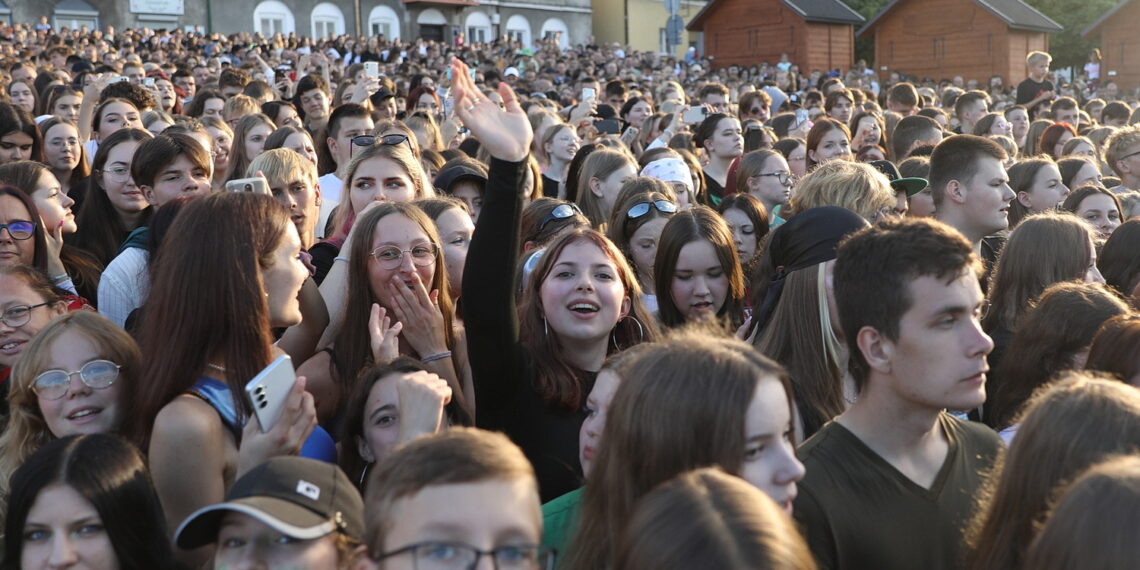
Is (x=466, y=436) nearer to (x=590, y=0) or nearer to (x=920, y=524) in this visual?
(x=920, y=524)

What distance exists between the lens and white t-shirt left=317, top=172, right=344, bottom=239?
708 centimetres

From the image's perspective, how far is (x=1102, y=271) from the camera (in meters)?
5.71

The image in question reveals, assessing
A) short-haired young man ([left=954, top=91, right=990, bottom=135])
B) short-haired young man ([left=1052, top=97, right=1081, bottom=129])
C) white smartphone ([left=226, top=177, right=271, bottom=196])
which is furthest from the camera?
short-haired young man ([left=954, top=91, right=990, bottom=135])

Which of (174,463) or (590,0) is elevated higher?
(590,0)

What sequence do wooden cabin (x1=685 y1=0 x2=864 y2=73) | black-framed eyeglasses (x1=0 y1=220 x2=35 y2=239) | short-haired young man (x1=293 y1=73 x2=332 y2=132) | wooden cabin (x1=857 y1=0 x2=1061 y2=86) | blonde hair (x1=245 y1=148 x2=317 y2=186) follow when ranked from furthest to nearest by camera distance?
wooden cabin (x1=685 y1=0 x2=864 y2=73)
wooden cabin (x1=857 y1=0 x2=1061 y2=86)
short-haired young man (x1=293 y1=73 x2=332 y2=132)
blonde hair (x1=245 y1=148 x2=317 y2=186)
black-framed eyeglasses (x1=0 y1=220 x2=35 y2=239)

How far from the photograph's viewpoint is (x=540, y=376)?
12.5 feet

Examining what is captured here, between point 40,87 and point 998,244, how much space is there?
10591 mm

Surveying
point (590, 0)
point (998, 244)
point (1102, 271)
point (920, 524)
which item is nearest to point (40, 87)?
point (998, 244)

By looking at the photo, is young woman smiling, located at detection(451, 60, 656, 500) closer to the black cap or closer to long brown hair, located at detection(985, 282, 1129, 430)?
long brown hair, located at detection(985, 282, 1129, 430)

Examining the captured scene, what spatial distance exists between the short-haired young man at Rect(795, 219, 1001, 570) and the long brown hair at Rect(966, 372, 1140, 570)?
21cm

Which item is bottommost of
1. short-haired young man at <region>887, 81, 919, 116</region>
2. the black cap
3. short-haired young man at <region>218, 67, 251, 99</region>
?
the black cap

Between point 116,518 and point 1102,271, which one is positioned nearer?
point 116,518

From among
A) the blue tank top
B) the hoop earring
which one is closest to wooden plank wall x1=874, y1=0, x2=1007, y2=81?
the hoop earring

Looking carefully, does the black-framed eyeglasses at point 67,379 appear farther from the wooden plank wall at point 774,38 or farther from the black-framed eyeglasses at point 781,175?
the wooden plank wall at point 774,38
